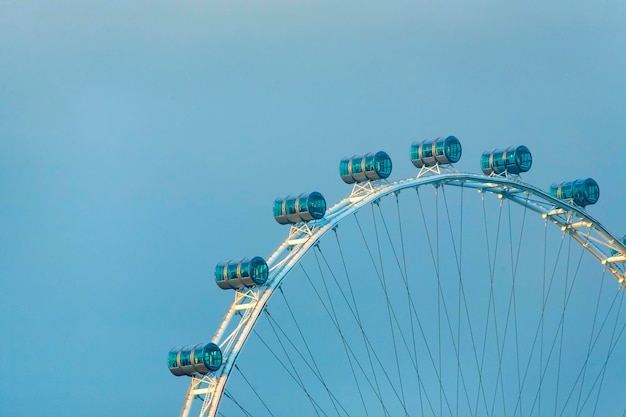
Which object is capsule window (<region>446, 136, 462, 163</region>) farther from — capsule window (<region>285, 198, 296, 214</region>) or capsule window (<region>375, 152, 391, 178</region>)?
capsule window (<region>285, 198, 296, 214</region>)

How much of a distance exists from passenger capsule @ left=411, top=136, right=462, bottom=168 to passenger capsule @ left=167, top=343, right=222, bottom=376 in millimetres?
20930

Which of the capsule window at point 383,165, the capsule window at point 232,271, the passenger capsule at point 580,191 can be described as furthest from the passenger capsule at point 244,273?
the passenger capsule at point 580,191

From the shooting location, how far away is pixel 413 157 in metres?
110

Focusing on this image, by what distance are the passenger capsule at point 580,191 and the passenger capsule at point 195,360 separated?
38.2 metres

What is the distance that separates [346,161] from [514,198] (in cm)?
1744

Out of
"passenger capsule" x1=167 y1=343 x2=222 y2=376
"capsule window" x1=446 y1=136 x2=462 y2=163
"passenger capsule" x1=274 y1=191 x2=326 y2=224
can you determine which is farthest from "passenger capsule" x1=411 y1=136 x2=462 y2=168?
"passenger capsule" x1=167 y1=343 x2=222 y2=376

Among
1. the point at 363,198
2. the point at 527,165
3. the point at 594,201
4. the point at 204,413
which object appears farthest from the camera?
the point at 594,201

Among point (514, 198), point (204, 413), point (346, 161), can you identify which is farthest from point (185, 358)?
point (514, 198)

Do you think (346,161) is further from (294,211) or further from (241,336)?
(241,336)

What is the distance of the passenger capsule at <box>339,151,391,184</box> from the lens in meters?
105

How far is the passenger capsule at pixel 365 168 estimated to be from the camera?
10536cm

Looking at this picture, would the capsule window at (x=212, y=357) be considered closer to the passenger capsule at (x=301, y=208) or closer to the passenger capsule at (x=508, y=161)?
the passenger capsule at (x=301, y=208)

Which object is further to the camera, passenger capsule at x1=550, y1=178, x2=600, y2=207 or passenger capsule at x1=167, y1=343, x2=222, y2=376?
passenger capsule at x1=550, y1=178, x2=600, y2=207

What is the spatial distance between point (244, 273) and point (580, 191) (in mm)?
35481
